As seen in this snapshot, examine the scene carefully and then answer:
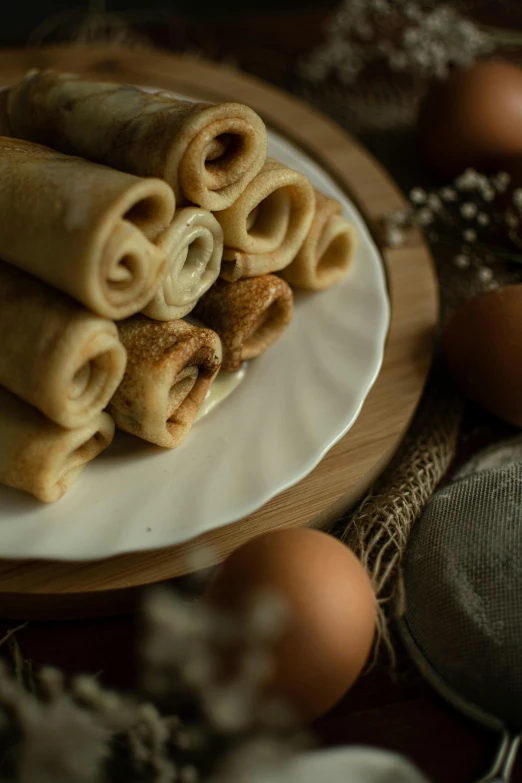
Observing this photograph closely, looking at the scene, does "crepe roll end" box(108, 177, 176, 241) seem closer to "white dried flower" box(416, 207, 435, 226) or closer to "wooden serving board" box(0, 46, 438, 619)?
"wooden serving board" box(0, 46, 438, 619)

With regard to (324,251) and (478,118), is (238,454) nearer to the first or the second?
(324,251)

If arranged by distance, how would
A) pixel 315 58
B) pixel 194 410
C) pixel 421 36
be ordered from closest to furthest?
pixel 194 410 → pixel 421 36 → pixel 315 58

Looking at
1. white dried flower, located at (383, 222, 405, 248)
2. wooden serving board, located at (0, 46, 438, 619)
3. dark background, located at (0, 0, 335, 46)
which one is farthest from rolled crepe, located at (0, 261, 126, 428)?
dark background, located at (0, 0, 335, 46)

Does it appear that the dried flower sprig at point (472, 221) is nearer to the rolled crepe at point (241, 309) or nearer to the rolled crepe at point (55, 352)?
the rolled crepe at point (241, 309)

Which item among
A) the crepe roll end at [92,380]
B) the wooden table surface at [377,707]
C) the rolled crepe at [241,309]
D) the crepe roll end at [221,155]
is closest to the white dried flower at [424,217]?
the rolled crepe at [241,309]

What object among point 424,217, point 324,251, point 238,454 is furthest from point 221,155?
point 424,217

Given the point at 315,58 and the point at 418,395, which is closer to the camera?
the point at 418,395

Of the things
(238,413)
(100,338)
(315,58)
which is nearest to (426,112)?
(315,58)

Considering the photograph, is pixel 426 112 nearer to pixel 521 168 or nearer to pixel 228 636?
pixel 521 168
